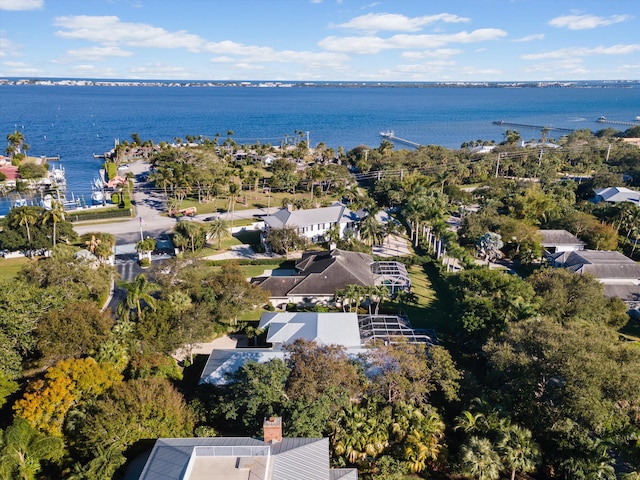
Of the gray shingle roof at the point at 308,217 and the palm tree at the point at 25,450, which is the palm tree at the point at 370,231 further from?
the palm tree at the point at 25,450

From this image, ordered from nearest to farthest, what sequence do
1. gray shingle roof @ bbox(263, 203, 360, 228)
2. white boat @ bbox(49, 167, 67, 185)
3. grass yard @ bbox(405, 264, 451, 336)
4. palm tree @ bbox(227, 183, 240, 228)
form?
grass yard @ bbox(405, 264, 451, 336) < gray shingle roof @ bbox(263, 203, 360, 228) < palm tree @ bbox(227, 183, 240, 228) < white boat @ bbox(49, 167, 67, 185)

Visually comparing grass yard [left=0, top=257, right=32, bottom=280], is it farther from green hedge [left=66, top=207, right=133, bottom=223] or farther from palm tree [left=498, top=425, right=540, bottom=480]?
Result: palm tree [left=498, top=425, right=540, bottom=480]

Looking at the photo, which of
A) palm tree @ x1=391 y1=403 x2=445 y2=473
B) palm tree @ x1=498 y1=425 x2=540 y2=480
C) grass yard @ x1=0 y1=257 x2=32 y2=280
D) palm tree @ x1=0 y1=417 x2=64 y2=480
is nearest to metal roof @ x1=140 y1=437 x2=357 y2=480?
palm tree @ x1=391 y1=403 x2=445 y2=473

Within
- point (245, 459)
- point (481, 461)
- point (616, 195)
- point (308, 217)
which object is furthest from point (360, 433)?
point (616, 195)

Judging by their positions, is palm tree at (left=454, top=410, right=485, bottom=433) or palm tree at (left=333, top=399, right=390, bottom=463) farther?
palm tree at (left=454, top=410, right=485, bottom=433)

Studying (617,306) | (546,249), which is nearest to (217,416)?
(617,306)

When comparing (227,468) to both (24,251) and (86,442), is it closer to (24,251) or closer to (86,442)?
(86,442)
